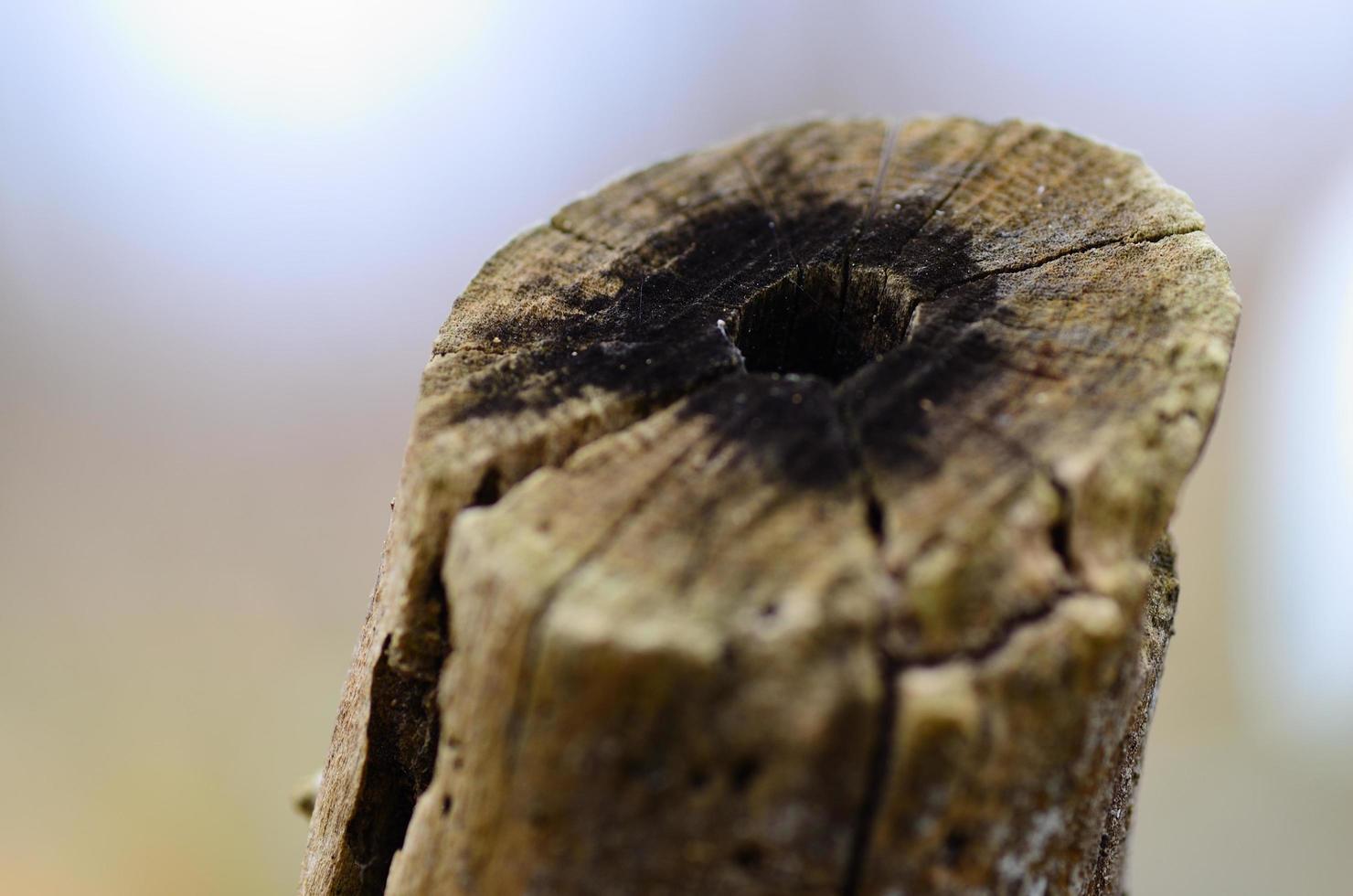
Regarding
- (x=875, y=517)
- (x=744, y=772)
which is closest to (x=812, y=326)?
(x=875, y=517)

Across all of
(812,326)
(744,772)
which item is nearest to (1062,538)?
(744,772)

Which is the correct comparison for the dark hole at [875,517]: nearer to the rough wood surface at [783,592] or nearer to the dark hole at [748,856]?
the rough wood surface at [783,592]

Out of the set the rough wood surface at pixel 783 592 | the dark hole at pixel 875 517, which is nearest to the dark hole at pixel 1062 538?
the rough wood surface at pixel 783 592

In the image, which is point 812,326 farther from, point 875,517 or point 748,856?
point 748,856

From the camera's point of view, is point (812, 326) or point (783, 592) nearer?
point (783, 592)

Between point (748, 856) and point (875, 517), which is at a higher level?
point (875, 517)

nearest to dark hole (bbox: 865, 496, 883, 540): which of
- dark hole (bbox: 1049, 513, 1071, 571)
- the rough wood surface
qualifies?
the rough wood surface
